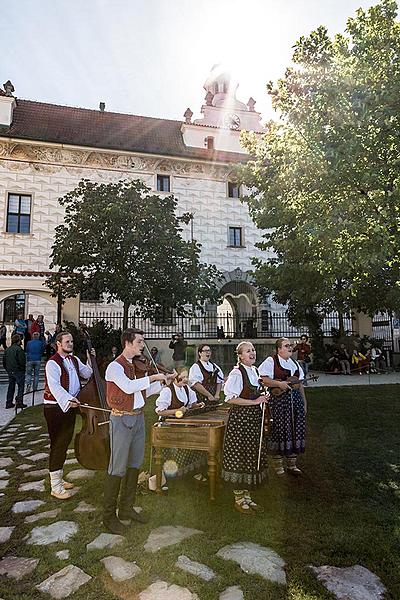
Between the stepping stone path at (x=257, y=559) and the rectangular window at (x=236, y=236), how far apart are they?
24.5 m

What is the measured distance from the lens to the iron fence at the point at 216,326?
22.9 meters

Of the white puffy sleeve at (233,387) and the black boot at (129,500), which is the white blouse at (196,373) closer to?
the white puffy sleeve at (233,387)

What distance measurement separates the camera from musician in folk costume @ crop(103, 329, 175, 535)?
171 inches

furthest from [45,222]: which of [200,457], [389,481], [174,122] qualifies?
[389,481]

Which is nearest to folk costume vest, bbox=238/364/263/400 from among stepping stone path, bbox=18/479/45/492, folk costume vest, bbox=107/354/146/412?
folk costume vest, bbox=107/354/146/412

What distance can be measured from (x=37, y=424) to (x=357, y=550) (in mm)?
7833

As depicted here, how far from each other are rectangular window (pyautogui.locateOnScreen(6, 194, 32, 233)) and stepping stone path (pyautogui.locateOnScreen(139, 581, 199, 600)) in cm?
2369

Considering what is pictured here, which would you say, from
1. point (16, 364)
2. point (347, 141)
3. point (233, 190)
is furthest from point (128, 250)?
point (233, 190)

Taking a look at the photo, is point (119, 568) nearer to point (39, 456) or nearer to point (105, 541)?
point (105, 541)

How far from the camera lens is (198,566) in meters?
3.55

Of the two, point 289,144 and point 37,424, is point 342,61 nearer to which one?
point 289,144

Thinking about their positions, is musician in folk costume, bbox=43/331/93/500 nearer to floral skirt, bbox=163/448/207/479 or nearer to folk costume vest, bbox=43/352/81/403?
folk costume vest, bbox=43/352/81/403

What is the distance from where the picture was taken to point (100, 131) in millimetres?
26672

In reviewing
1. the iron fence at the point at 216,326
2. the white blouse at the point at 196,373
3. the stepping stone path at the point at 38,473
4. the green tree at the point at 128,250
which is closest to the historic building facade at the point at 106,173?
the iron fence at the point at 216,326
